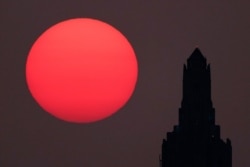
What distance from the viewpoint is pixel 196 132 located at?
63750 mm

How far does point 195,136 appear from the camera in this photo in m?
64.0

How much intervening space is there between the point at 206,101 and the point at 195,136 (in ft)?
13.8

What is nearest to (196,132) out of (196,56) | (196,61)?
(196,61)

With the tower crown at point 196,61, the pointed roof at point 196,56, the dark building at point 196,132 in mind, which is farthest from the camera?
the dark building at point 196,132

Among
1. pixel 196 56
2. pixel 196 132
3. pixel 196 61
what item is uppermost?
pixel 196 56

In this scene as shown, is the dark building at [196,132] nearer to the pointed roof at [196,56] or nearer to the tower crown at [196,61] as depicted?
the tower crown at [196,61]

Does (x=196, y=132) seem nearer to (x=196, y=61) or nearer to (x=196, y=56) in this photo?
(x=196, y=61)

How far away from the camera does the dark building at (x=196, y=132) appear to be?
6200 cm

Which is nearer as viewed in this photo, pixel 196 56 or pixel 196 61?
pixel 196 56

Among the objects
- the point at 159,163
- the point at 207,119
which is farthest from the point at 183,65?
the point at 159,163

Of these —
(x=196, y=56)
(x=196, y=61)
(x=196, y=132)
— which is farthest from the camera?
(x=196, y=132)

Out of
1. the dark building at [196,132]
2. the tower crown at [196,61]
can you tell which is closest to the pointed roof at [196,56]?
the tower crown at [196,61]

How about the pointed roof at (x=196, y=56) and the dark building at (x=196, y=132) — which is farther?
the dark building at (x=196, y=132)

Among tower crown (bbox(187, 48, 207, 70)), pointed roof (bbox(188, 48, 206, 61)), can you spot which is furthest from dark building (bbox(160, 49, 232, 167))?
pointed roof (bbox(188, 48, 206, 61))
